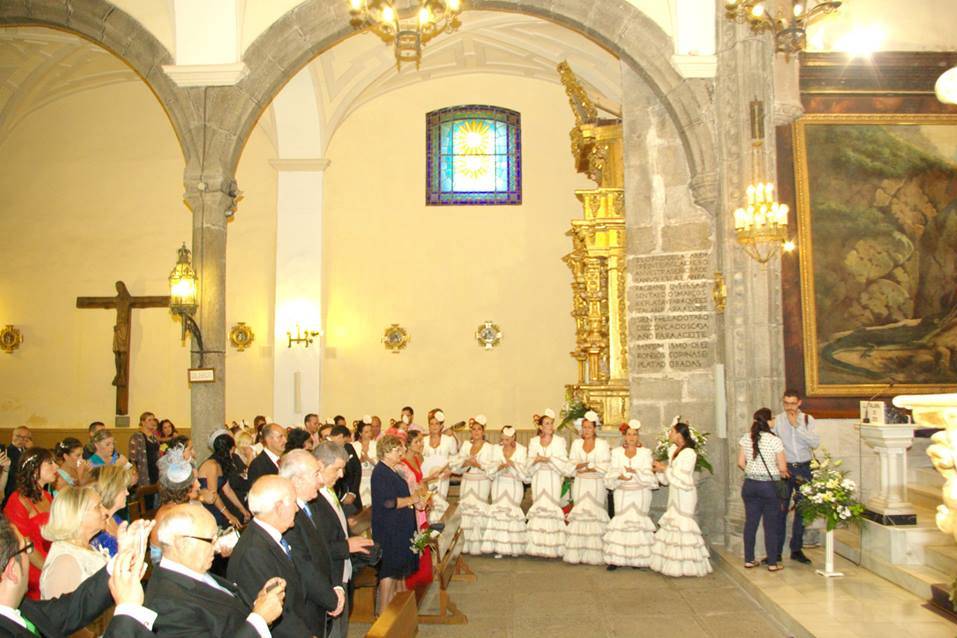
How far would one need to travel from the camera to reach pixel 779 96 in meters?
10.4

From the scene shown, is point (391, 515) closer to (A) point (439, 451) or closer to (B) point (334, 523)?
(B) point (334, 523)

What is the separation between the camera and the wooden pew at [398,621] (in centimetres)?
420

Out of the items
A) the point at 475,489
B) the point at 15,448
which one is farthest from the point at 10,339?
the point at 475,489

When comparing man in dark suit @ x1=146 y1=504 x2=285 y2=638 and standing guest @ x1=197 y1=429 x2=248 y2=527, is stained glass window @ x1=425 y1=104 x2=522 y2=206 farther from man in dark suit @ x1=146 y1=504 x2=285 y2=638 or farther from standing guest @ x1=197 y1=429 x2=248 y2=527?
man in dark suit @ x1=146 y1=504 x2=285 y2=638

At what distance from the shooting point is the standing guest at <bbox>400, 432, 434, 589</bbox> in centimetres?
799

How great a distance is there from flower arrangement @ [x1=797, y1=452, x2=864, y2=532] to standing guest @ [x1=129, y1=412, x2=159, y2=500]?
796cm

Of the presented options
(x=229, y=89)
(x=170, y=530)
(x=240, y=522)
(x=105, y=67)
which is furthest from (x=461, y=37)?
(x=170, y=530)

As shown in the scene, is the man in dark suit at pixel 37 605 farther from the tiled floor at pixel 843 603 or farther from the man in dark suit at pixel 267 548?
the tiled floor at pixel 843 603

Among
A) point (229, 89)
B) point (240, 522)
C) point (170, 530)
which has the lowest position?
point (240, 522)

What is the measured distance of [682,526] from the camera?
948 cm

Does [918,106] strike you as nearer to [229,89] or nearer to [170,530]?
[229,89]

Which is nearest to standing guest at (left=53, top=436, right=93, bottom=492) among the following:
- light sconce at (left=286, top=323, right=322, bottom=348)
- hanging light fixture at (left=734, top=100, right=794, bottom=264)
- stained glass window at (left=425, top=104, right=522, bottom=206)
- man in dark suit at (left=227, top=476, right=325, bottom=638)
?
man in dark suit at (left=227, top=476, right=325, bottom=638)

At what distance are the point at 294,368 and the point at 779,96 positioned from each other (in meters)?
10.8

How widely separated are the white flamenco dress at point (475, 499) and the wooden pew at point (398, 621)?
6032 millimetres
